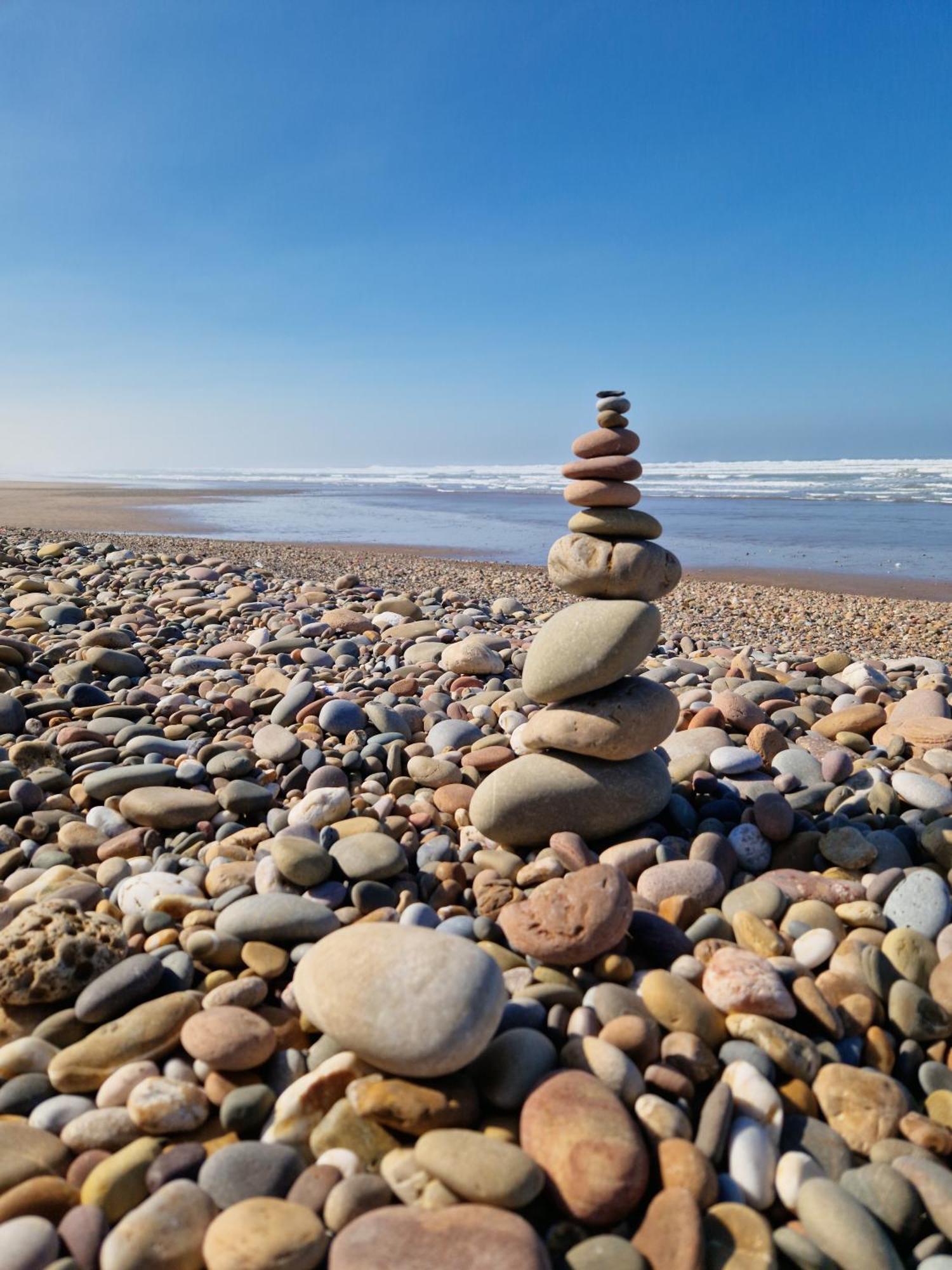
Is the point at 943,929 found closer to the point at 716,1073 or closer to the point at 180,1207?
the point at 716,1073

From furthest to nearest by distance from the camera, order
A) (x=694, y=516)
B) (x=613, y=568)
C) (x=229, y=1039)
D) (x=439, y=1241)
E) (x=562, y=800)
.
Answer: (x=694, y=516) → (x=613, y=568) → (x=562, y=800) → (x=229, y=1039) → (x=439, y=1241)

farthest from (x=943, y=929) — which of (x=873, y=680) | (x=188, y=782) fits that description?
(x=188, y=782)

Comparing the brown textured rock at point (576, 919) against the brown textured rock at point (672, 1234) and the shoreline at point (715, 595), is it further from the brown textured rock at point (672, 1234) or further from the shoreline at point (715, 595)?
the shoreline at point (715, 595)

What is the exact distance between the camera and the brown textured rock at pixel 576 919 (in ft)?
8.69

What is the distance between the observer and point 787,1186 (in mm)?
2010

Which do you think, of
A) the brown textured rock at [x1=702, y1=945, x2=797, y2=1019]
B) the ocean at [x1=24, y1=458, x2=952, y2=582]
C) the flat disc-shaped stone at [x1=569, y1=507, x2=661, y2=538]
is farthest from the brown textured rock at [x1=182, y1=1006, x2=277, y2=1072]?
the ocean at [x1=24, y1=458, x2=952, y2=582]

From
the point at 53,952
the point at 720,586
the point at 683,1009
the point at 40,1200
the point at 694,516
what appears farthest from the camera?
the point at 694,516

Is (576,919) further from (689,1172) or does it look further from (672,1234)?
(672,1234)

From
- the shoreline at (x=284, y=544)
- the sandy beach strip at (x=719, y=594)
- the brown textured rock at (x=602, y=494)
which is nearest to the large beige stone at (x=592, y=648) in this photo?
the brown textured rock at (x=602, y=494)

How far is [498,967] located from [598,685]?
1629 mm

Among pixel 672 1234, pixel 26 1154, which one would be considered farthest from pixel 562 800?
pixel 26 1154

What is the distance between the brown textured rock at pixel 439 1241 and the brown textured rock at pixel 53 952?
3.70 ft

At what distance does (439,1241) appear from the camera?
172 centimetres

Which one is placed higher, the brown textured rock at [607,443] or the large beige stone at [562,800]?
the brown textured rock at [607,443]
